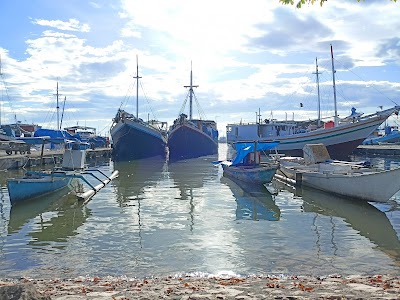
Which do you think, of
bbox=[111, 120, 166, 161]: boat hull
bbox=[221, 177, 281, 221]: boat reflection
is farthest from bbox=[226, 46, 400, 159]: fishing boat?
bbox=[221, 177, 281, 221]: boat reflection

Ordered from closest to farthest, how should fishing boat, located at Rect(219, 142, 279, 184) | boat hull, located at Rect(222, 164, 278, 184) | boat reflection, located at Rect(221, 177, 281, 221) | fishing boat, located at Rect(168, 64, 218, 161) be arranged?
boat reflection, located at Rect(221, 177, 281, 221), boat hull, located at Rect(222, 164, 278, 184), fishing boat, located at Rect(219, 142, 279, 184), fishing boat, located at Rect(168, 64, 218, 161)

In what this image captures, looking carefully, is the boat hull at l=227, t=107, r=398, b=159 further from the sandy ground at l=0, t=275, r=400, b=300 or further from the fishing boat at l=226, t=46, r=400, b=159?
the sandy ground at l=0, t=275, r=400, b=300

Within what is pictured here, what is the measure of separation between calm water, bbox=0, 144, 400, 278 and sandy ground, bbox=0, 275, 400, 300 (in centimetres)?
106

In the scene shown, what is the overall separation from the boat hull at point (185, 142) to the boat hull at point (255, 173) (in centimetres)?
3220

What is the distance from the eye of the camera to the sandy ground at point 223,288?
704 centimetres

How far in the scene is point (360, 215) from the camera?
17.1 metres

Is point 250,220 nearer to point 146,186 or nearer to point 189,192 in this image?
point 189,192

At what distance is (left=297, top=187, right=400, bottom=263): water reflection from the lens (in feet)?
42.2

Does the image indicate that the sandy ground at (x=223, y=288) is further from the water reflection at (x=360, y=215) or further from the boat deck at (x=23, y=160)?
the boat deck at (x=23, y=160)

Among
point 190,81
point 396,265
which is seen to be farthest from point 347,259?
point 190,81

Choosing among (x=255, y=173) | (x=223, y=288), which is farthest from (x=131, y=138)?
(x=223, y=288)

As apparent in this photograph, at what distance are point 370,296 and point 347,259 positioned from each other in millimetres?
4316

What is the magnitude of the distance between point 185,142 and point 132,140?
28.8ft

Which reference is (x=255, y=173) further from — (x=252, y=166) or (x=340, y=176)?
(x=340, y=176)
